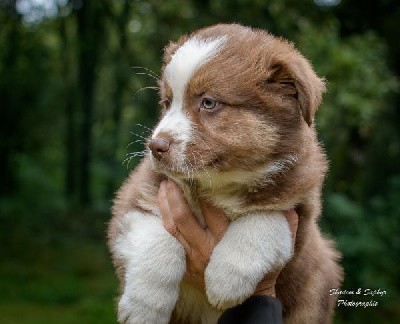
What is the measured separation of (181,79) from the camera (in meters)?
3.26

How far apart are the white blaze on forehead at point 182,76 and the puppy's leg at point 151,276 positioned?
0.63 meters

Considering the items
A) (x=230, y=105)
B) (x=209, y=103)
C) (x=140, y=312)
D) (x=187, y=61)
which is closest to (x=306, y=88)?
(x=230, y=105)

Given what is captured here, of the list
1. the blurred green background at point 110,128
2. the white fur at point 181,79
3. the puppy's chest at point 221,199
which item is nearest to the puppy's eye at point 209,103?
the white fur at point 181,79

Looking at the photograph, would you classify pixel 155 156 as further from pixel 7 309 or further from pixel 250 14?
pixel 7 309

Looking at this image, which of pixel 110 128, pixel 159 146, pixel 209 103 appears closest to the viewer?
pixel 159 146

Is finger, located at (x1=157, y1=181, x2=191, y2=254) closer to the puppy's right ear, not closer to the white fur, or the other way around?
the white fur

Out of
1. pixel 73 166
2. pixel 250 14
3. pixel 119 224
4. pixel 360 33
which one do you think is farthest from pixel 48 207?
pixel 119 224

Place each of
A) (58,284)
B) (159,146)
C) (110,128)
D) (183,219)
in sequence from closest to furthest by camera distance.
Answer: (159,146) → (183,219) → (58,284) → (110,128)

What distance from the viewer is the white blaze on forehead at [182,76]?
3.17m

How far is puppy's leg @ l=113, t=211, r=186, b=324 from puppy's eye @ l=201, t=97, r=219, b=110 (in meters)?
0.75

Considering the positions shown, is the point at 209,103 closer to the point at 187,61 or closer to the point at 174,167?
the point at 187,61

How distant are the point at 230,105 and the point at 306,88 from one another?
1.33ft

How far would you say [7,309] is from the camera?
32.2 feet

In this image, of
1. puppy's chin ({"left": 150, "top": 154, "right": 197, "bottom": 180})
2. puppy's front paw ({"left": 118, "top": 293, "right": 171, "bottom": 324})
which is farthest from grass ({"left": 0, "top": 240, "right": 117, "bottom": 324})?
puppy's chin ({"left": 150, "top": 154, "right": 197, "bottom": 180})
